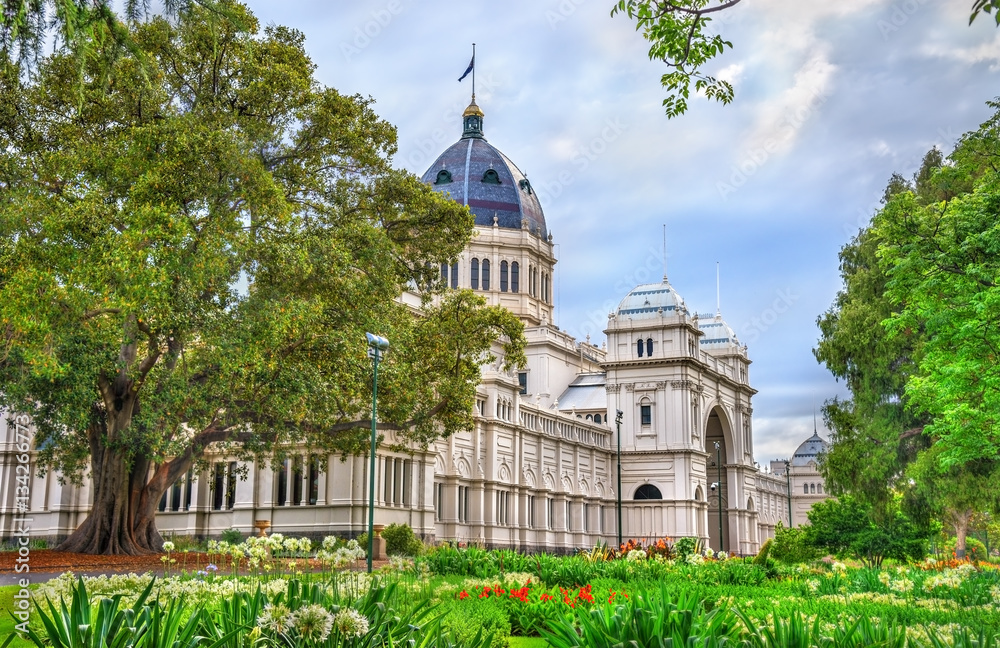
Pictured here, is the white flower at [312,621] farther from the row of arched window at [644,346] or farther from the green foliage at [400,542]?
the row of arched window at [644,346]

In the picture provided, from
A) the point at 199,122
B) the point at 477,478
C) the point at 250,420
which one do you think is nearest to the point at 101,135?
the point at 199,122

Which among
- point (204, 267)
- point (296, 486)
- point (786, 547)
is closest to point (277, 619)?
point (204, 267)

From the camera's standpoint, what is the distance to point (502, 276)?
76.8 m

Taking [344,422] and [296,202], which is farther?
[344,422]

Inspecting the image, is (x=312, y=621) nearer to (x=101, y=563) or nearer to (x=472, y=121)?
(x=101, y=563)

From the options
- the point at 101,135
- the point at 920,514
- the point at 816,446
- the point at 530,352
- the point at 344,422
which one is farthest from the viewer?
the point at 816,446

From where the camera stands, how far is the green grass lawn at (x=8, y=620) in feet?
35.5

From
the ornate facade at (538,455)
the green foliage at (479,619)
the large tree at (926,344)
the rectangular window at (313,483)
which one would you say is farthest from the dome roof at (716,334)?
the green foliage at (479,619)

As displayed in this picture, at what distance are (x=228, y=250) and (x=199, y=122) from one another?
158 inches

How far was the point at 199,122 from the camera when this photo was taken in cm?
2684

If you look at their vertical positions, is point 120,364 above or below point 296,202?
below

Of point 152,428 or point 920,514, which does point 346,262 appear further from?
point 920,514

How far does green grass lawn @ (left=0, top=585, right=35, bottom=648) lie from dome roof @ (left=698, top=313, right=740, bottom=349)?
233ft

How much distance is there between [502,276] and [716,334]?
68.3 ft
